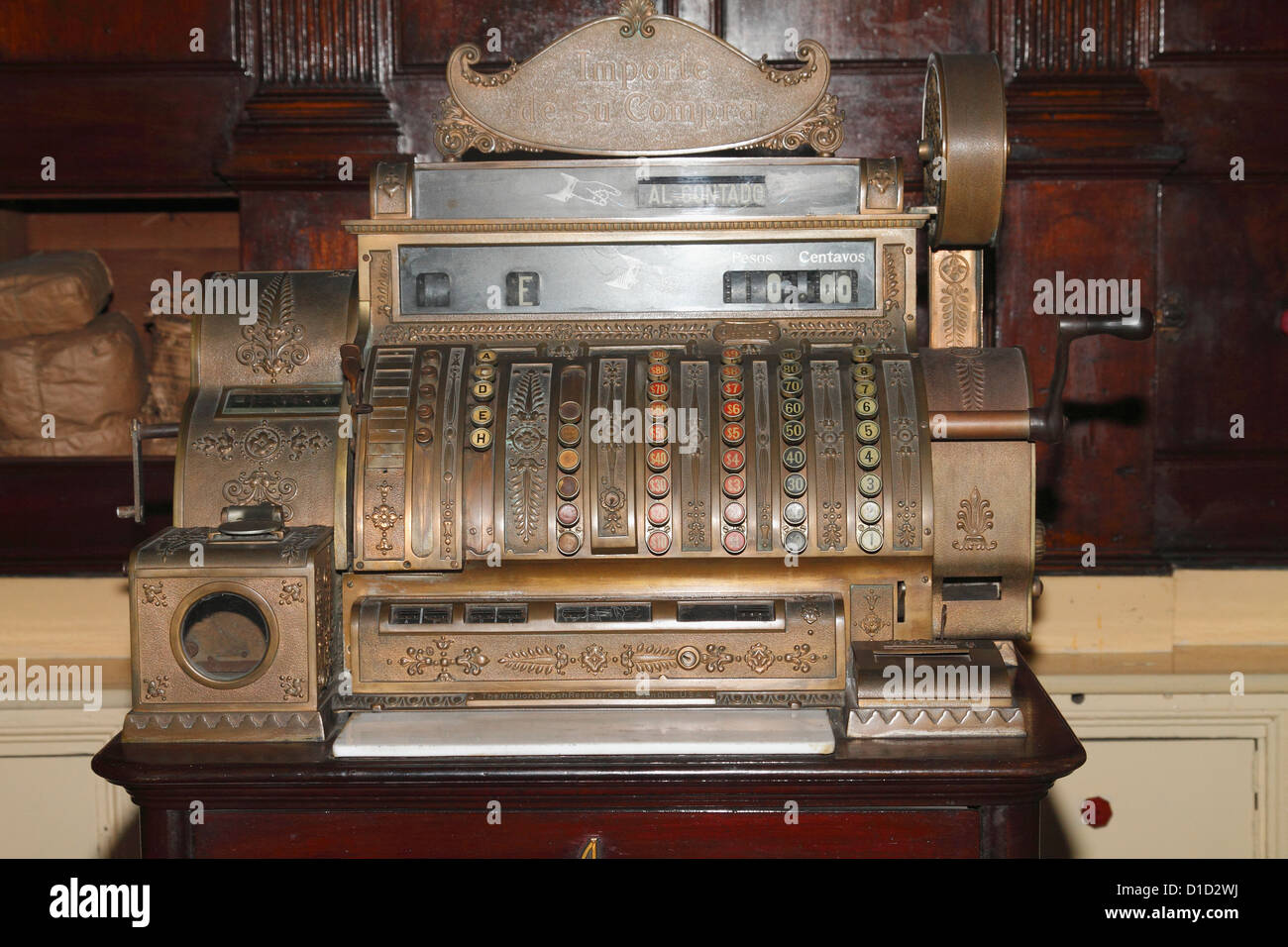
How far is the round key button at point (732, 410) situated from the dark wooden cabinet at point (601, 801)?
2.03ft

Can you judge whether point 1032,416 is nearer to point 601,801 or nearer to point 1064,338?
point 1064,338

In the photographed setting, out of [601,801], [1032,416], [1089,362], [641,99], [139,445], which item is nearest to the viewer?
[601,801]

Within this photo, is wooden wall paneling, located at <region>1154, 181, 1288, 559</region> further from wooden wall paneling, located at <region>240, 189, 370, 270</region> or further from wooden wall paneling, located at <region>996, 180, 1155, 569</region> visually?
wooden wall paneling, located at <region>240, 189, 370, 270</region>

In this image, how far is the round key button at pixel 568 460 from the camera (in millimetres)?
2176

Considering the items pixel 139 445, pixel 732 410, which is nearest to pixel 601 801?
pixel 732 410

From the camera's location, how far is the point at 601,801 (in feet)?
6.39

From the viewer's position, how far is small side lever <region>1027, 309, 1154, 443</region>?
6.96ft

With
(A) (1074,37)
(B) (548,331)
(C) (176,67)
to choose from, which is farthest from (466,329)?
(A) (1074,37)

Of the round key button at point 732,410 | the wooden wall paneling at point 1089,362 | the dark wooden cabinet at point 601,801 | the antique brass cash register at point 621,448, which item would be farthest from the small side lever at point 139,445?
the wooden wall paneling at point 1089,362

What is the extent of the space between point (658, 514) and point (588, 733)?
0.40 metres

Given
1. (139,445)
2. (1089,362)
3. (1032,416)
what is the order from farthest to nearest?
1. (1089,362)
2. (139,445)
3. (1032,416)

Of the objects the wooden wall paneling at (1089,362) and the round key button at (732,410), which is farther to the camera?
the wooden wall paneling at (1089,362)

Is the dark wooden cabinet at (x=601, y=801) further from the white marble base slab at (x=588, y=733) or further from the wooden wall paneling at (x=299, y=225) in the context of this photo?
the wooden wall paneling at (x=299, y=225)
